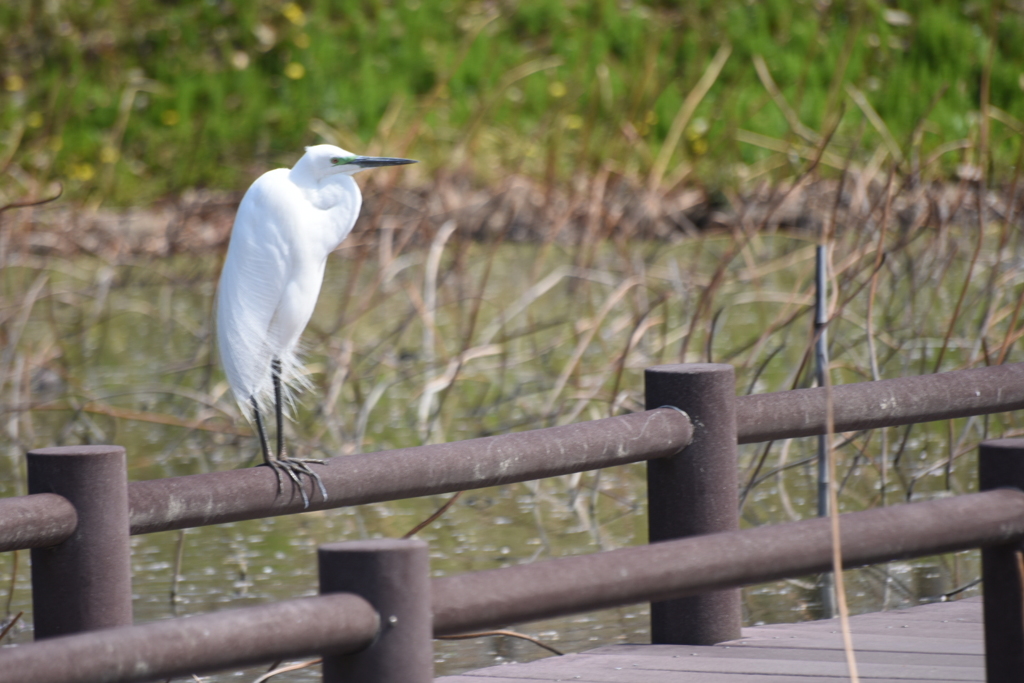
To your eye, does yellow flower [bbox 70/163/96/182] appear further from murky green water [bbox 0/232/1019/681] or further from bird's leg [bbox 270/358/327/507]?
bird's leg [bbox 270/358/327/507]

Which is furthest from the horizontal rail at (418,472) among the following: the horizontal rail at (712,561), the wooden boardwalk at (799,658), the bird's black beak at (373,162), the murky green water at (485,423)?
the murky green water at (485,423)

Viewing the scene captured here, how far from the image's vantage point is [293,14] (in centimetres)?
1126

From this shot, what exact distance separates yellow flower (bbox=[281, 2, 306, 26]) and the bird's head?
937cm

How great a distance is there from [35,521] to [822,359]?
1676mm

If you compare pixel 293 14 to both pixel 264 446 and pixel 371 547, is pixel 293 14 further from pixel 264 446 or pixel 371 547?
pixel 371 547

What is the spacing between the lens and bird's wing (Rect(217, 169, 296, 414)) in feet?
7.23

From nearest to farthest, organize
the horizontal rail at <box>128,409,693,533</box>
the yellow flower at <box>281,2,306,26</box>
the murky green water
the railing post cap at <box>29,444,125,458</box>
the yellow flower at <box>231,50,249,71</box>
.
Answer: the railing post cap at <box>29,444,125,458</box> → the horizontal rail at <box>128,409,693,533</box> → the murky green water → the yellow flower at <box>231,50,249,71</box> → the yellow flower at <box>281,2,306,26</box>

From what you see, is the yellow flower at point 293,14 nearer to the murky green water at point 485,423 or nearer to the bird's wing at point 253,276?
the murky green water at point 485,423

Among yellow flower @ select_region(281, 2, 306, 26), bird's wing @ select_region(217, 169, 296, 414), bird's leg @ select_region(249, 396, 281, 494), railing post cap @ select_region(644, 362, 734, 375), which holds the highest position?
yellow flower @ select_region(281, 2, 306, 26)

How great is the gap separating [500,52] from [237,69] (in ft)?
6.56

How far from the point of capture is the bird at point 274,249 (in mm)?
2199

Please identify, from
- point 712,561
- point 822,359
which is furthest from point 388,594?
point 822,359

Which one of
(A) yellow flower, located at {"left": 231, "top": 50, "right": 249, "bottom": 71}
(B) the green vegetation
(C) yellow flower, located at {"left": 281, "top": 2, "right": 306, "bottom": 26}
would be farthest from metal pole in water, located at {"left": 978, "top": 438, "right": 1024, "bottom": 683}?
(C) yellow flower, located at {"left": 281, "top": 2, "right": 306, "bottom": 26}

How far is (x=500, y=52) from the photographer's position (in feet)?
36.3
